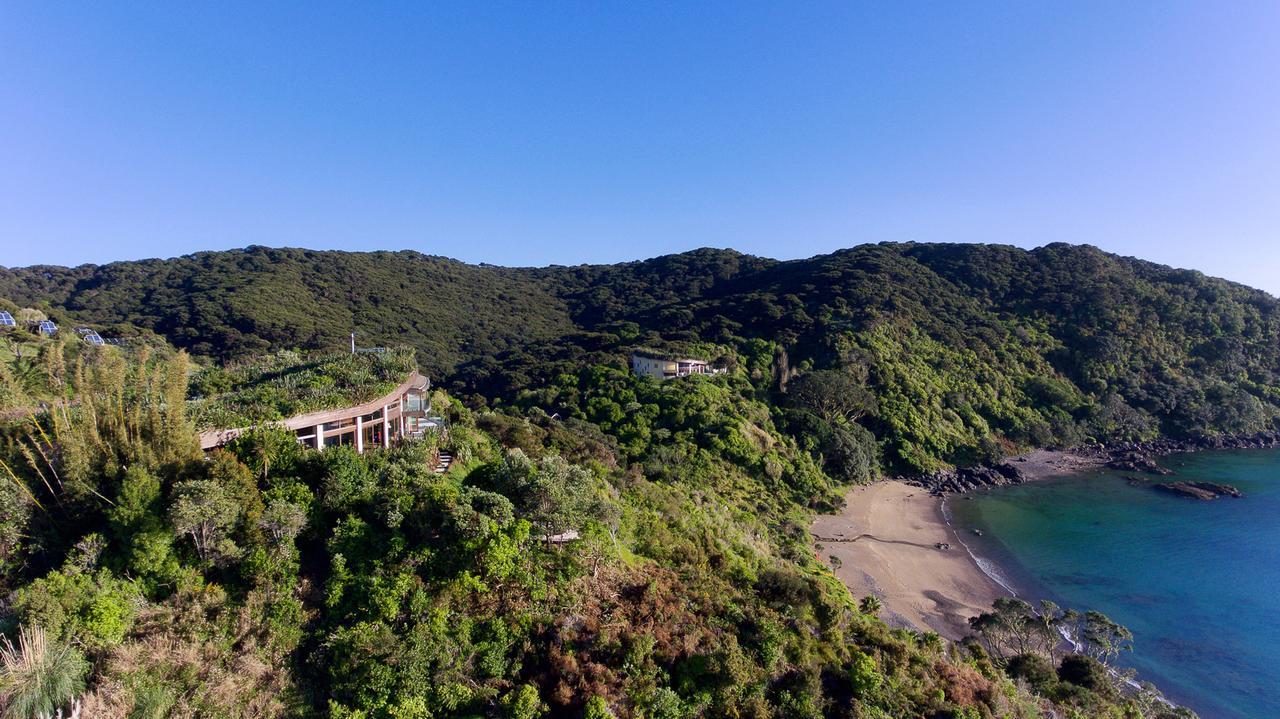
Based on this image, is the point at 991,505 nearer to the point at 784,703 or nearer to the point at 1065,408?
the point at 1065,408

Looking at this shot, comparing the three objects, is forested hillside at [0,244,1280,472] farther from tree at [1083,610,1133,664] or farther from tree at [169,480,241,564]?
tree at [169,480,241,564]

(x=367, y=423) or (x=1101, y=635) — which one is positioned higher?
(x=367, y=423)

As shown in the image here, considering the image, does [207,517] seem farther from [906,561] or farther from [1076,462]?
[1076,462]

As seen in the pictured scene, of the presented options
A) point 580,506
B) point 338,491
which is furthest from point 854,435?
point 338,491

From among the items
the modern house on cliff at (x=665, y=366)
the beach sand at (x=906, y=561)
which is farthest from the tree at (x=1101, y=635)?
the modern house on cliff at (x=665, y=366)

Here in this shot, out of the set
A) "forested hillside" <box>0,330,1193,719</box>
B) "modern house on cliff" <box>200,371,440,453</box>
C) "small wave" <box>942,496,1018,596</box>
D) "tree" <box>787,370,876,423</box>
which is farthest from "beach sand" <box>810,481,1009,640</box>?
"modern house on cliff" <box>200,371,440,453</box>

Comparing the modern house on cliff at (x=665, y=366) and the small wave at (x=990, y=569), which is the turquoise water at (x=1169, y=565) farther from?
the modern house on cliff at (x=665, y=366)

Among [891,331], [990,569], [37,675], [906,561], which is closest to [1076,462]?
[891,331]
